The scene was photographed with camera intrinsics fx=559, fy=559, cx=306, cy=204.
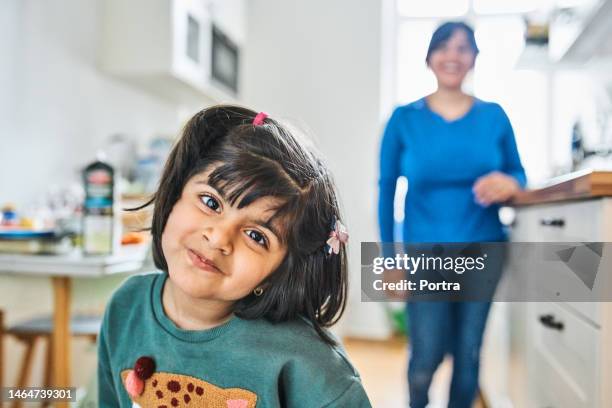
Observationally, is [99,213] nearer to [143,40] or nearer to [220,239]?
[220,239]

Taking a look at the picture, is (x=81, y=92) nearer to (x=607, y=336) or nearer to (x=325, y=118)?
(x=325, y=118)

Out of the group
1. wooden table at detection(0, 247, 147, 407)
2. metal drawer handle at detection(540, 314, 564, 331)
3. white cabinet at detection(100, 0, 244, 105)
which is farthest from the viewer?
white cabinet at detection(100, 0, 244, 105)

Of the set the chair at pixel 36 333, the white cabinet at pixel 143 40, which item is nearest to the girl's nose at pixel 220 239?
Result: the chair at pixel 36 333

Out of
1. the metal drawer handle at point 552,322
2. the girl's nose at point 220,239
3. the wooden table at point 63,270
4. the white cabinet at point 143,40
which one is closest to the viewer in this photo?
the girl's nose at point 220,239

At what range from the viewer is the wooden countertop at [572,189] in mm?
530

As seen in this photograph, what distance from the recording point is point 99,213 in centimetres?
96

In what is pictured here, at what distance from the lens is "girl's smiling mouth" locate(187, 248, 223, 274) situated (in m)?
0.47

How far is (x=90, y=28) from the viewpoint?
1.64 m

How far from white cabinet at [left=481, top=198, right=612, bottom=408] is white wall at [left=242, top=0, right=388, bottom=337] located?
205mm

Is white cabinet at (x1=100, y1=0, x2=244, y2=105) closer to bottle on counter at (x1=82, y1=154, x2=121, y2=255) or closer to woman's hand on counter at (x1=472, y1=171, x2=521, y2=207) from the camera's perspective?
bottle on counter at (x1=82, y1=154, x2=121, y2=255)

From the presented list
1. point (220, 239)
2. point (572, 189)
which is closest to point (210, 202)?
point (220, 239)

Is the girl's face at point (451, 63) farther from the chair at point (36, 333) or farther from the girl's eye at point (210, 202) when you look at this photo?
the chair at point (36, 333)

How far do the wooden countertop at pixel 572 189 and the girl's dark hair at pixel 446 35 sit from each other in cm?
17

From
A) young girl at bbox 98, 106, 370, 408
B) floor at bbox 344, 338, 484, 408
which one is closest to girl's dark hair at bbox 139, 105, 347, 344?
young girl at bbox 98, 106, 370, 408
